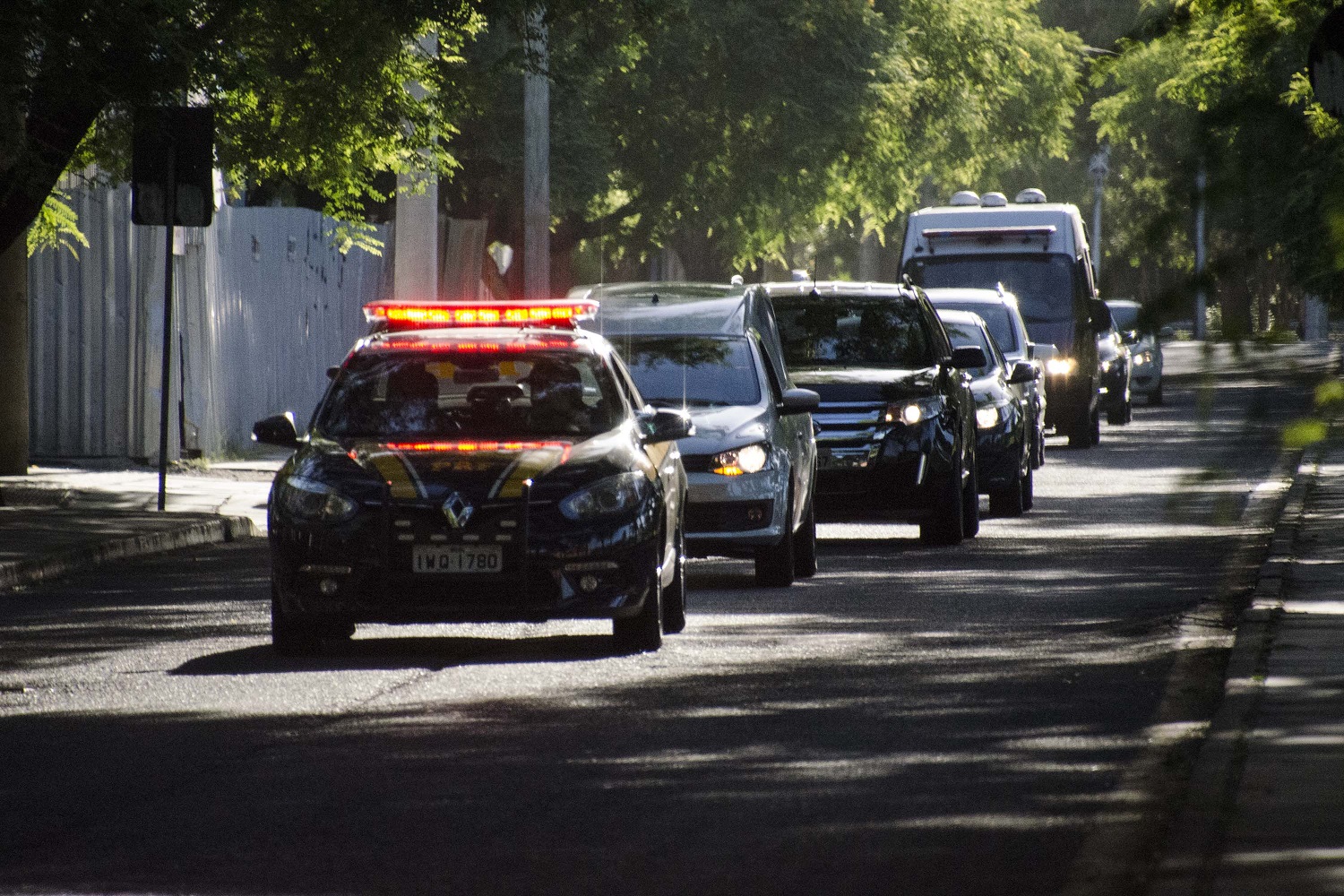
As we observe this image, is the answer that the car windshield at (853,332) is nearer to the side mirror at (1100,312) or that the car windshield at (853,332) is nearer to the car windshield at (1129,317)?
the side mirror at (1100,312)

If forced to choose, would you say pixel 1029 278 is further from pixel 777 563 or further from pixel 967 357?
pixel 777 563

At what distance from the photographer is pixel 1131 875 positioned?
6.41 metres

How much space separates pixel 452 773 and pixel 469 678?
2.43 metres

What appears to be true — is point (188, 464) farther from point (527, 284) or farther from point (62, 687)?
point (62, 687)

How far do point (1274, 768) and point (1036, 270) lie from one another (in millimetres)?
23570

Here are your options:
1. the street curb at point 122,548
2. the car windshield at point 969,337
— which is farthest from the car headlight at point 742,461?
the car windshield at point 969,337

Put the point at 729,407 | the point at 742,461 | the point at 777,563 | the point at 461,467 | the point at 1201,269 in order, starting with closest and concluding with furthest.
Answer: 1. the point at 1201,269
2. the point at 461,467
3. the point at 742,461
4. the point at 777,563
5. the point at 729,407

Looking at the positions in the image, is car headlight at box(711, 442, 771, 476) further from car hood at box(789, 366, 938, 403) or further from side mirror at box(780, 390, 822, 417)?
car hood at box(789, 366, 938, 403)

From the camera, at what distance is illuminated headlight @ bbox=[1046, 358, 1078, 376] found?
98.8ft

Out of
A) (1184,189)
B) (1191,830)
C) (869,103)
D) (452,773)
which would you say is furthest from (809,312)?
(869,103)

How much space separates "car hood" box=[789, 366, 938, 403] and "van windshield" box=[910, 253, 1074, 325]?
13.6m

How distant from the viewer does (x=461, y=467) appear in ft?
35.8

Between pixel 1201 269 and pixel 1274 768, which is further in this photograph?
pixel 1274 768

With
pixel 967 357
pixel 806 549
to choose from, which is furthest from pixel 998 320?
pixel 806 549
